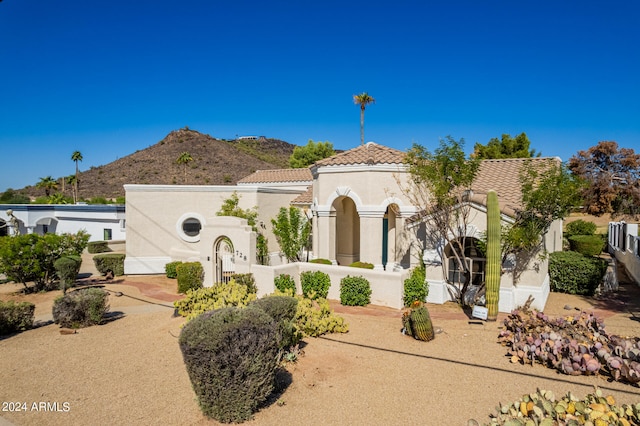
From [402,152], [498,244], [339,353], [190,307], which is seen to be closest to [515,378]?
[339,353]

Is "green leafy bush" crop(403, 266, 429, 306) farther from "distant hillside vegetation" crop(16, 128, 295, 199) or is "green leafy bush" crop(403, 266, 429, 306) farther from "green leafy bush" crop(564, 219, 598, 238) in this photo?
"distant hillside vegetation" crop(16, 128, 295, 199)

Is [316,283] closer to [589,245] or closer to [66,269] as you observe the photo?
[66,269]

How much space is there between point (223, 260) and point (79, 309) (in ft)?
23.1

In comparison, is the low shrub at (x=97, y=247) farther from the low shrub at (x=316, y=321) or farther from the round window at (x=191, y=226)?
the low shrub at (x=316, y=321)

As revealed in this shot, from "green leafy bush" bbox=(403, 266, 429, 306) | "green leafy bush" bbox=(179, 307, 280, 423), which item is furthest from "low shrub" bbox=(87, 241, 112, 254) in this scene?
"green leafy bush" bbox=(179, 307, 280, 423)

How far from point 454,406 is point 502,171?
599 inches

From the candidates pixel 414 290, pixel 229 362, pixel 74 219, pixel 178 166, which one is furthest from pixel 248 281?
pixel 178 166

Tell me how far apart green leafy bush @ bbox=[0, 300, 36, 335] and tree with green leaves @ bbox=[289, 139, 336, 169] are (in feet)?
148

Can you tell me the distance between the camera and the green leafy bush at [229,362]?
670 centimetres

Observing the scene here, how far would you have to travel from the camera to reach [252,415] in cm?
724

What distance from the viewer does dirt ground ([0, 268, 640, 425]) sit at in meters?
7.46

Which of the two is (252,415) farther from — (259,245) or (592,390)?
(259,245)

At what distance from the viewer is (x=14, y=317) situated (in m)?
13.3

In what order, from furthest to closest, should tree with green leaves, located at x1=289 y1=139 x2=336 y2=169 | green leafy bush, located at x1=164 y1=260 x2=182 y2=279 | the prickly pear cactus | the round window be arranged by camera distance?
tree with green leaves, located at x1=289 y1=139 x2=336 y2=169 → the round window → green leafy bush, located at x1=164 y1=260 x2=182 y2=279 → the prickly pear cactus
